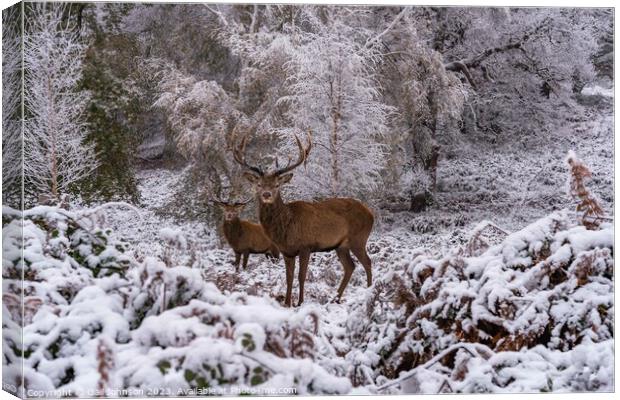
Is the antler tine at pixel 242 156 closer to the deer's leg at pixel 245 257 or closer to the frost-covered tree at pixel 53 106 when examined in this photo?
the deer's leg at pixel 245 257

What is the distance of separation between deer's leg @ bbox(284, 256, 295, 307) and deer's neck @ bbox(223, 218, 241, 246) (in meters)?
0.47

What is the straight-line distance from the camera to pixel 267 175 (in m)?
7.23

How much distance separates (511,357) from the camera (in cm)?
646

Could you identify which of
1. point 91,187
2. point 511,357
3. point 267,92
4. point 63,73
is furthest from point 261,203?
point 511,357

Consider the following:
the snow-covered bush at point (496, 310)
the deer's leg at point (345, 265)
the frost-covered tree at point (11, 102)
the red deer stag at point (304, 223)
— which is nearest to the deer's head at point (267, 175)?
the red deer stag at point (304, 223)

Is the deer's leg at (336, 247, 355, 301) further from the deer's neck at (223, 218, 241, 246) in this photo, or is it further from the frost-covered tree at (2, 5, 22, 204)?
the frost-covered tree at (2, 5, 22, 204)

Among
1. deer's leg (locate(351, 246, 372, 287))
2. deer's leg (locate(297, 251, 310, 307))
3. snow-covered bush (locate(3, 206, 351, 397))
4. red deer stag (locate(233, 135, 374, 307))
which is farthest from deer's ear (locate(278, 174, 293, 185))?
snow-covered bush (locate(3, 206, 351, 397))

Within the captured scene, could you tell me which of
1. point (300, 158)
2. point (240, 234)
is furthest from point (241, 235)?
point (300, 158)

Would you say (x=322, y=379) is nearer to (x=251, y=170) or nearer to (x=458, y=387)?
(x=458, y=387)

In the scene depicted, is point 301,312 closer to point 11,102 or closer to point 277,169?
point 277,169

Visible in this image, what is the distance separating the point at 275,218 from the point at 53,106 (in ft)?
6.23

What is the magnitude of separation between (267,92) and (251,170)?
0.63m

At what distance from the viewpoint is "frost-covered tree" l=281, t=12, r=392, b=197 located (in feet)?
23.9

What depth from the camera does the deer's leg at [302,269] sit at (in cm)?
723
